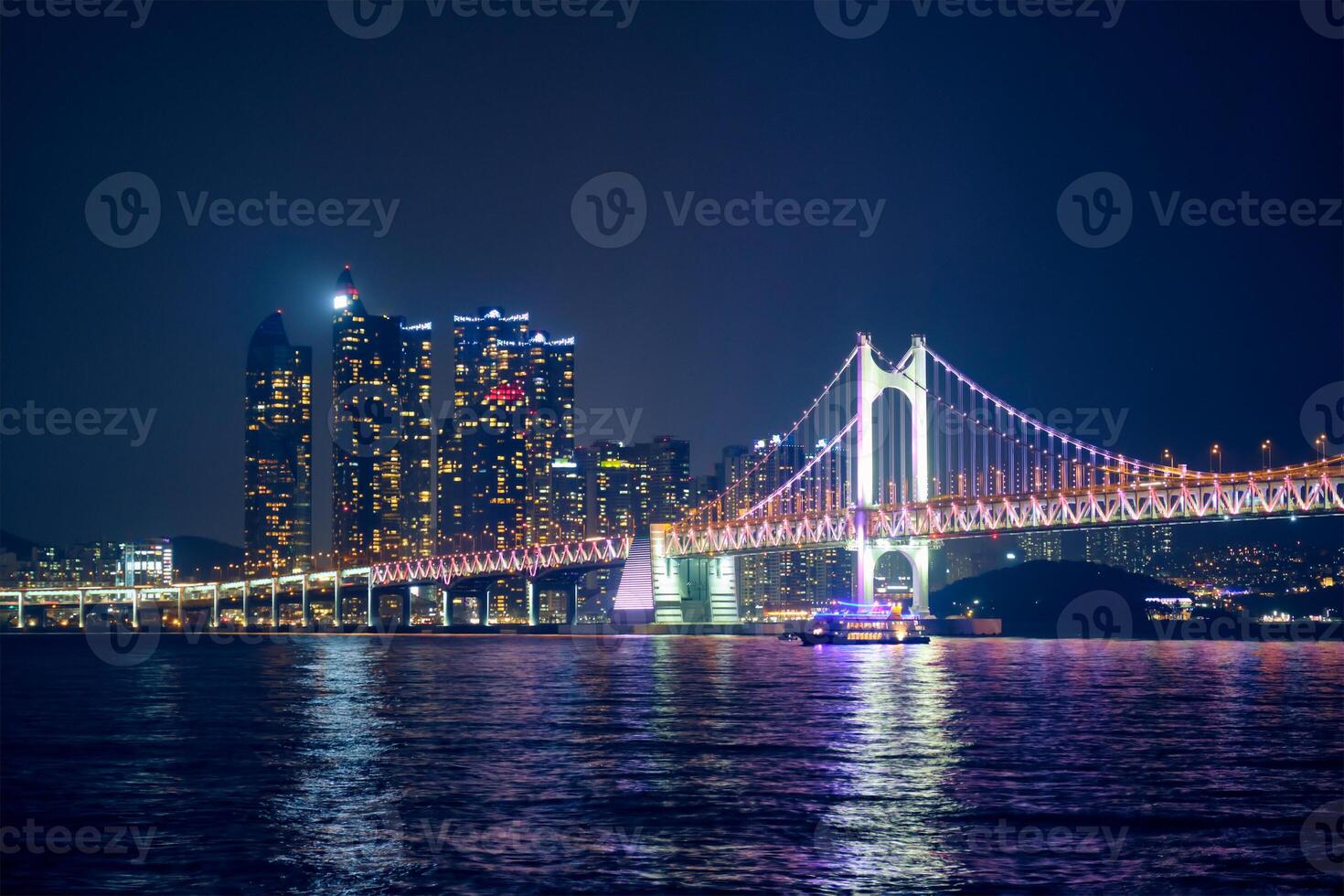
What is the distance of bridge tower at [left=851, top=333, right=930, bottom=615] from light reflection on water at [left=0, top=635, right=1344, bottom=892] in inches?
1733

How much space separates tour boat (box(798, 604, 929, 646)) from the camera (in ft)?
349

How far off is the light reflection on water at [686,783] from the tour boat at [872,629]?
43.1 meters

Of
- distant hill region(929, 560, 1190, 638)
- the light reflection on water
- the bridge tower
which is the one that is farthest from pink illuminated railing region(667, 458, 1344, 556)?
distant hill region(929, 560, 1190, 638)

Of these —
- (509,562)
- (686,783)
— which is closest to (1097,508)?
(686,783)

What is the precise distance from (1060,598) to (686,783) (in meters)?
153

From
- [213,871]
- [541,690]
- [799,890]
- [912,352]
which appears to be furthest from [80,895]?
[912,352]

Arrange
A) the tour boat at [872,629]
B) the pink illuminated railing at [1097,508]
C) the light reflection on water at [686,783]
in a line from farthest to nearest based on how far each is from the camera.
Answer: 1. the tour boat at [872,629]
2. the pink illuminated railing at [1097,508]
3. the light reflection on water at [686,783]

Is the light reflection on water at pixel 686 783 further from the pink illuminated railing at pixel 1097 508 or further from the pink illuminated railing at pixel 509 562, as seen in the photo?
the pink illuminated railing at pixel 509 562

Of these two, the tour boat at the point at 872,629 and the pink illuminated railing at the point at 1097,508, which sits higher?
the pink illuminated railing at the point at 1097,508

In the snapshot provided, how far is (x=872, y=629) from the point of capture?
106688 mm

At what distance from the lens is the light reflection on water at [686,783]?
22.2m

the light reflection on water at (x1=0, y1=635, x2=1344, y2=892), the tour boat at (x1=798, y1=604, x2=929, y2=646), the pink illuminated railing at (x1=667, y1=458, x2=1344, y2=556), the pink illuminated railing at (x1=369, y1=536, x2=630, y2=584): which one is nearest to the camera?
the light reflection on water at (x1=0, y1=635, x2=1344, y2=892)

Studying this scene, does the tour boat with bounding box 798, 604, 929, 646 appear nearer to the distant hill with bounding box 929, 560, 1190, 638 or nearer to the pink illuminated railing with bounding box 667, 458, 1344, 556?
the pink illuminated railing with bounding box 667, 458, 1344, 556

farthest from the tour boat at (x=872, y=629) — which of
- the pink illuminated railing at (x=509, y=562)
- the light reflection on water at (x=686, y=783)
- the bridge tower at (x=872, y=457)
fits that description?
the light reflection on water at (x=686, y=783)
